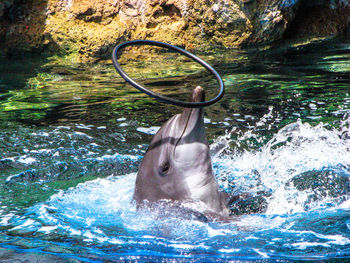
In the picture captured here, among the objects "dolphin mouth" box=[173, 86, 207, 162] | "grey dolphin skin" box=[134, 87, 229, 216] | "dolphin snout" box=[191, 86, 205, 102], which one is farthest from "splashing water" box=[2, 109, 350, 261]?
"dolphin snout" box=[191, 86, 205, 102]

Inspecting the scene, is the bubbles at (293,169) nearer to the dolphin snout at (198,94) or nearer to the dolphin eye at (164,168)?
the dolphin eye at (164,168)

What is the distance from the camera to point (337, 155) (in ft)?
15.0

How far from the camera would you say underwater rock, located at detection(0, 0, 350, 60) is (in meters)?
10.8

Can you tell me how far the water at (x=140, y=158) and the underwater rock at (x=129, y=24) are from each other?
6.36 ft

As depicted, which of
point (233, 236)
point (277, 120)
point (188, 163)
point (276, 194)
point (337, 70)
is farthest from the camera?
point (337, 70)

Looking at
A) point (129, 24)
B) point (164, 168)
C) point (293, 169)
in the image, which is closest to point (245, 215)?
point (164, 168)

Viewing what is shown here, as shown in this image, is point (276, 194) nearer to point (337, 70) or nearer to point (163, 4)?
point (337, 70)

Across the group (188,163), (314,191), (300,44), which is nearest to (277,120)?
(314,191)

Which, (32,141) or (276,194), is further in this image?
(32,141)

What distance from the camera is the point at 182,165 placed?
339 centimetres

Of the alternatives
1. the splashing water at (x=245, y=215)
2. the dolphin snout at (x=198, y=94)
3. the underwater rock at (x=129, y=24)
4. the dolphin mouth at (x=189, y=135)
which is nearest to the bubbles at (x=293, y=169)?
the splashing water at (x=245, y=215)

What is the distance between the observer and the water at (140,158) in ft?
9.84

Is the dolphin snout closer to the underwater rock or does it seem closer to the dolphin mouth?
the dolphin mouth

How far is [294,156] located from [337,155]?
444 mm
